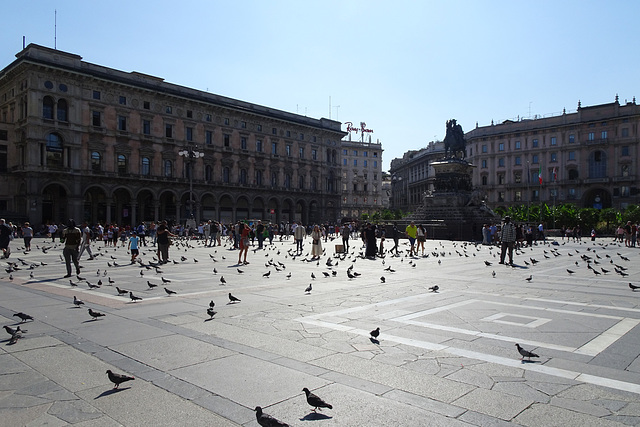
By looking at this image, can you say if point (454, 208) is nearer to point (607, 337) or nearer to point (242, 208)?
point (607, 337)

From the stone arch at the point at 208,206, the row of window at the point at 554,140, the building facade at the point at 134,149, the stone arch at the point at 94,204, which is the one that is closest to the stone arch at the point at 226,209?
the building facade at the point at 134,149

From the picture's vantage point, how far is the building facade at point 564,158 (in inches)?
2832

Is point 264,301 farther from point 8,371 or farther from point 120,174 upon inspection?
point 120,174

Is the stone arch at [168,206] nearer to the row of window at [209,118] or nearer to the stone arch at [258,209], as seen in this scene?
the row of window at [209,118]

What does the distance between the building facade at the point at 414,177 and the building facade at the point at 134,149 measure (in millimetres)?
27271

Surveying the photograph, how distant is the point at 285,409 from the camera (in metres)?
4.12

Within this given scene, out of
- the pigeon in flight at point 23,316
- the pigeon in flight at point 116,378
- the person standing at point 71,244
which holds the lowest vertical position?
the pigeon in flight at point 116,378

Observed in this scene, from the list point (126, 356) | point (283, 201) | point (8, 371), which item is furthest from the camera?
point (283, 201)

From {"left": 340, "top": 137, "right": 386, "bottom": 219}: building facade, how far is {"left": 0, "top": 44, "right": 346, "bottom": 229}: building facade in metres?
23.9

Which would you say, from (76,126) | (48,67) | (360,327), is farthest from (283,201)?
(360,327)

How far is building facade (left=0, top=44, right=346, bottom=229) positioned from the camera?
4859cm

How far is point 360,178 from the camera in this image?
336 ft

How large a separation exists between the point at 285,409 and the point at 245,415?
34cm

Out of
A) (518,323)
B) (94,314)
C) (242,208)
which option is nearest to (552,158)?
(242,208)
